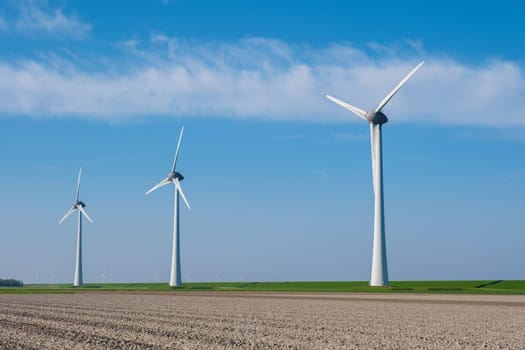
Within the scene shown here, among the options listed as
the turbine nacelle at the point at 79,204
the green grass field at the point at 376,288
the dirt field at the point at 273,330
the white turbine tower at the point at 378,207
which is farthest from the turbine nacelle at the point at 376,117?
the turbine nacelle at the point at 79,204

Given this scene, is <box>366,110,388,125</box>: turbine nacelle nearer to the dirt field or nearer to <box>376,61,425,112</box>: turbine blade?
<box>376,61,425,112</box>: turbine blade

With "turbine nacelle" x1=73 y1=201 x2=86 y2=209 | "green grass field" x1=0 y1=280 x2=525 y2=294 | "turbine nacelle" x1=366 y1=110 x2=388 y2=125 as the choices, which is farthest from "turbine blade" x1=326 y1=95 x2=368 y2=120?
"turbine nacelle" x1=73 y1=201 x2=86 y2=209

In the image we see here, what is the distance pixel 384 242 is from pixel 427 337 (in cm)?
5083

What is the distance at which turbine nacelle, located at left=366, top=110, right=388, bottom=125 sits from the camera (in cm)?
8188

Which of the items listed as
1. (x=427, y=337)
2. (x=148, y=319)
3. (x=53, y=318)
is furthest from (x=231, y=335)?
(x=53, y=318)

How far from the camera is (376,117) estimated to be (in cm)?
8188

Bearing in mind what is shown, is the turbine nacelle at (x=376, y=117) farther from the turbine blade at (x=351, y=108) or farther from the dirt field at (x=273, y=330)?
the dirt field at (x=273, y=330)

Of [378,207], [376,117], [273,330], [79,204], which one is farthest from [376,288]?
[79,204]

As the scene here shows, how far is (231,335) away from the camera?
86.4ft

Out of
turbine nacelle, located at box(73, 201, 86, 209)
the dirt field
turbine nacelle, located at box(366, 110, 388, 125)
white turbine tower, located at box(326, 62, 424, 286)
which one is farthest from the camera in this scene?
turbine nacelle, located at box(73, 201, 86, 209)

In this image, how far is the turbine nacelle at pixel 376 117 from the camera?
81.9 m

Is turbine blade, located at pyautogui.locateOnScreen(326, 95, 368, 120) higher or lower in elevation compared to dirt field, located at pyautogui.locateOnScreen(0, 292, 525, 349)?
higher

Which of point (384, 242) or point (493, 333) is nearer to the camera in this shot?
point (493, 333)

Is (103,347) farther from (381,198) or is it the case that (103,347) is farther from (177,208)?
(177,208)
